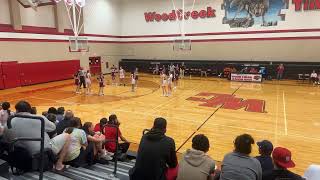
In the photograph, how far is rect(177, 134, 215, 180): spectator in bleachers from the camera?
3.50 meters

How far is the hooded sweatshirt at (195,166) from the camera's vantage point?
3.50m

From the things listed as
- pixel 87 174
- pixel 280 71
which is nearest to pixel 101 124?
pixel 87 174

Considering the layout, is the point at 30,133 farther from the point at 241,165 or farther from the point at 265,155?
the point at 265,155

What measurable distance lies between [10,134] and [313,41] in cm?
2397

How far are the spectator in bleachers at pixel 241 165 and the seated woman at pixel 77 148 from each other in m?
3.09

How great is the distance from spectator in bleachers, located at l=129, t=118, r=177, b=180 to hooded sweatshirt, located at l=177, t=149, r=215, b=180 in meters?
0.36

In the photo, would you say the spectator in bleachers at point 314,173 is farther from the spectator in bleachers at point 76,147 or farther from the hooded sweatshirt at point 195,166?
the spectator in bleachers at point 76,147

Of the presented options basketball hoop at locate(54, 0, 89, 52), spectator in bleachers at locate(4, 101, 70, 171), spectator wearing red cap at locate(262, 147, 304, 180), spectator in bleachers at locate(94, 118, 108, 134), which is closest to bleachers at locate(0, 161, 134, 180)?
spectator in bleachers at locate(4, 101, 70, 171)

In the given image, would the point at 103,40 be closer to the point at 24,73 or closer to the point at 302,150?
the point at 24,73

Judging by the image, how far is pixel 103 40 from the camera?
95.5 feet

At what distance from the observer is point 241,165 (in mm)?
3367

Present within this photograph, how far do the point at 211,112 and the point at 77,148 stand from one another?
26.1 feet

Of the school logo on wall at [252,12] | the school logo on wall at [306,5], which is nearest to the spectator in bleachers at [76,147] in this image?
the school logo on wall at [252,12]

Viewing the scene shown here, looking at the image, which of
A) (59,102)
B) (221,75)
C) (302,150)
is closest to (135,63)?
(221,75)
